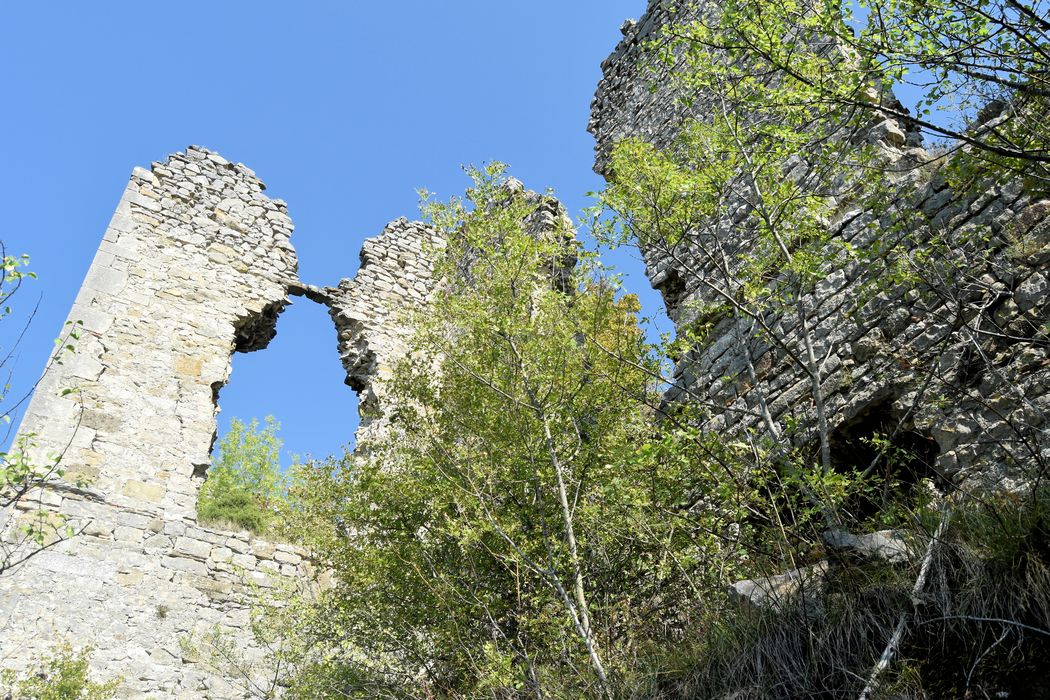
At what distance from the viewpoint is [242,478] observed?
14.5 meters

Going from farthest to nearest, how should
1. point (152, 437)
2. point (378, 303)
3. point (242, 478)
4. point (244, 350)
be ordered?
point (242, 478)
point (378, 303)
point (244, 350)
point (152, 437)

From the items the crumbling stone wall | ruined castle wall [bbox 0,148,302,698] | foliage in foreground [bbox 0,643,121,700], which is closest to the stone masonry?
ruined castle wall [bbox 0,148,302,698]

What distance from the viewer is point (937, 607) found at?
2861mm

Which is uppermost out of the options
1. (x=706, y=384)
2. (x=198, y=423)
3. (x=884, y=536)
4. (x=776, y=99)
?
(x=198, y=423)

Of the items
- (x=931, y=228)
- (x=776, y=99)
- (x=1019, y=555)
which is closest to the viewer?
(x=1019, y=555)

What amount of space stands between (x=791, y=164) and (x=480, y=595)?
4.16m

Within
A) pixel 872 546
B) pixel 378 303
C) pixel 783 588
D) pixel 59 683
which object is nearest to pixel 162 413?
pixel 59 683

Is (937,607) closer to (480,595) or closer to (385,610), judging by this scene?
(480,595)

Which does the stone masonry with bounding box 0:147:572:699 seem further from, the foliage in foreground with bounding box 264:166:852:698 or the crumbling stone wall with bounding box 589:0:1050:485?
the crumbling stone wall with bounding box 589:0:1050:485

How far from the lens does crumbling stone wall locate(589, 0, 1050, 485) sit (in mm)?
3865

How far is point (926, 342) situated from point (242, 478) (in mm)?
13017

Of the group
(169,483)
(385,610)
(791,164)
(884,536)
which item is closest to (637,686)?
(884,536)

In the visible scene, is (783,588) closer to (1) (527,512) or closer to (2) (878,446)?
(2) (878,446)

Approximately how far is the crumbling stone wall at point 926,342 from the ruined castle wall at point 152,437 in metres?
5.09
